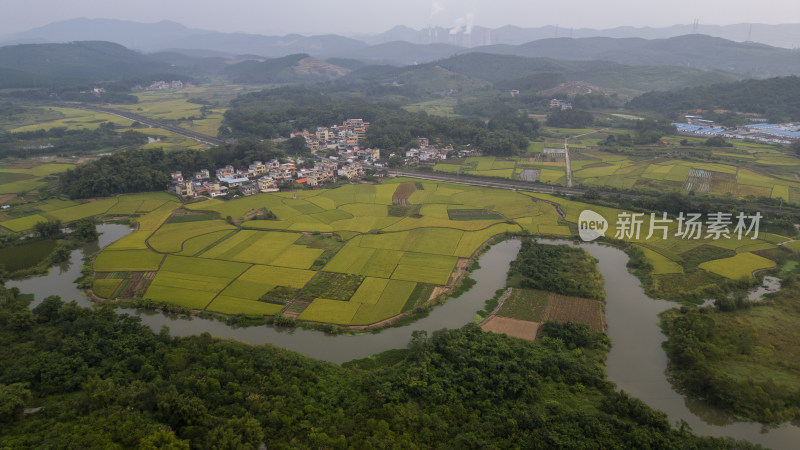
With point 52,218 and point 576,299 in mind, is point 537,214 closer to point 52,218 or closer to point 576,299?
point 576,299

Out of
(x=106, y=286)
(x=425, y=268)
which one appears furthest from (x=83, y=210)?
(x=425, y=268)

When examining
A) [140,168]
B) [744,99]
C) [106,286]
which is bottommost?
[106,286]

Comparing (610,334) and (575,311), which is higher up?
(575,311)

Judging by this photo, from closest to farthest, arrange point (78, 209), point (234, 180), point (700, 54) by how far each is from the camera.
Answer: point (78, 209) → point (234, 180) → point (700, 54)

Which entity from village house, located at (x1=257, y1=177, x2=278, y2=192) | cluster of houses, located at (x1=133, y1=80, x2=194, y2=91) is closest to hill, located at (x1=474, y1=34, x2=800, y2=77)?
village house, located at (x1=257, y1=177, x2=278, y2=192)

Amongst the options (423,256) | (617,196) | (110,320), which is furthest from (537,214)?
(110,320)

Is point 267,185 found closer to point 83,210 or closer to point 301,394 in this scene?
point 83,210
